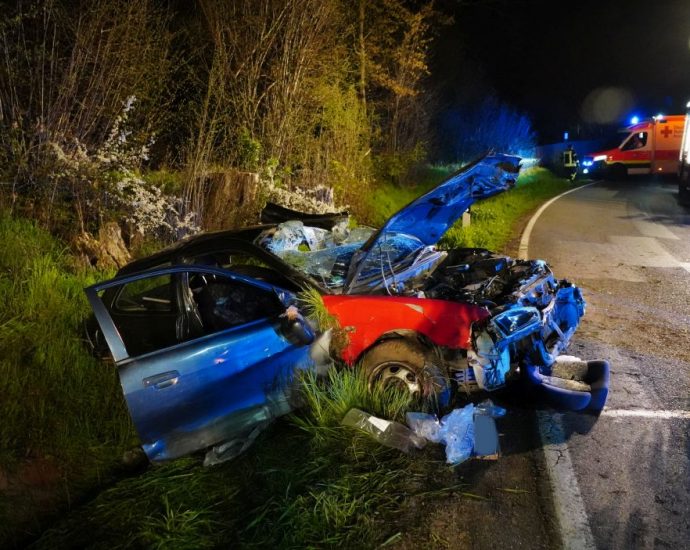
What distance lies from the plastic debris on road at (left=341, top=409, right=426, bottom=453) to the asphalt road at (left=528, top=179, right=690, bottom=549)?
1.03 m

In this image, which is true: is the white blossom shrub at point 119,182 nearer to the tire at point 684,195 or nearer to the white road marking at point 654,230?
the white road marking at point 654,230

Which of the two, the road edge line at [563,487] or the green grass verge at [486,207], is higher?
the green grass verge at [486,207]

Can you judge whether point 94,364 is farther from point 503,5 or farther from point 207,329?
point 503,5

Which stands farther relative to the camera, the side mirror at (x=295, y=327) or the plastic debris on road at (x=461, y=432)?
the side mirror at (x=295, y=327)

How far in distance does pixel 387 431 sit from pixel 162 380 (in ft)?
5.04

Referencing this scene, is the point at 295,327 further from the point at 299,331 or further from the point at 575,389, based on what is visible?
the point at 575,389

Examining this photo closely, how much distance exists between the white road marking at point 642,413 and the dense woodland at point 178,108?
618 centimetres

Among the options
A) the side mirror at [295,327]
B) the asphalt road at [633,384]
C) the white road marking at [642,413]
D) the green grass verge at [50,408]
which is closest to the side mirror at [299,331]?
the side mirror at [295,327]

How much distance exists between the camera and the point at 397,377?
4.16 metres

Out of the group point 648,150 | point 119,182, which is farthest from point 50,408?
point 648,150

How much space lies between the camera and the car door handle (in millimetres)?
3609

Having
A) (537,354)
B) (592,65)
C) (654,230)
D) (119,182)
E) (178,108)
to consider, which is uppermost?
(592,65)

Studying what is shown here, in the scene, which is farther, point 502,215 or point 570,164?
point 570,164

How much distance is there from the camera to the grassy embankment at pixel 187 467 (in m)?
3.11
